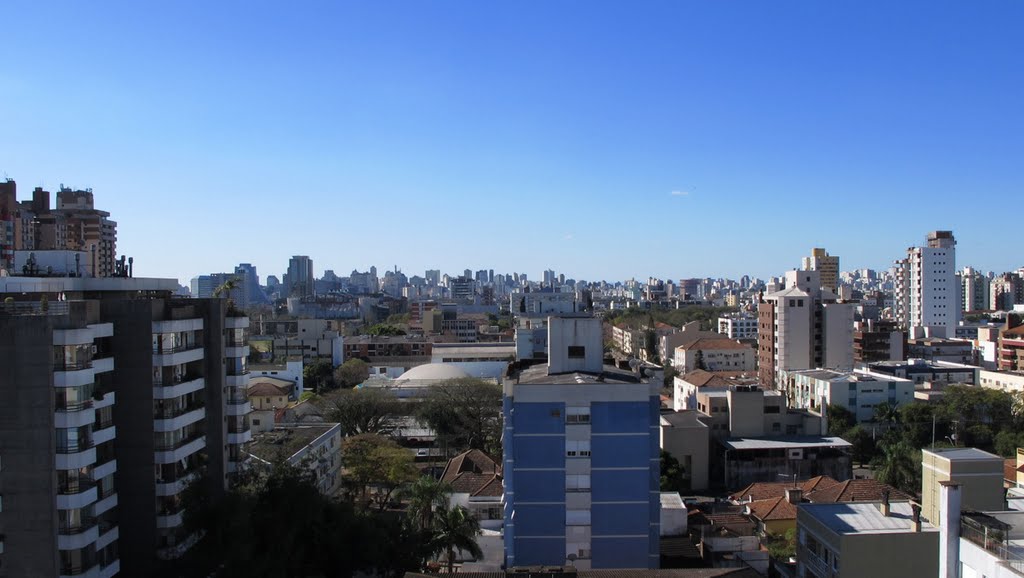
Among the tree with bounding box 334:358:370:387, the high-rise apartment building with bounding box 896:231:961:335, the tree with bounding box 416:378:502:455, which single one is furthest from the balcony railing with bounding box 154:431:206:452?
the high-rise apartment building with bounding box 896:231:961:335

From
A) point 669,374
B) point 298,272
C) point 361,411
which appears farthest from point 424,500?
point 298,272

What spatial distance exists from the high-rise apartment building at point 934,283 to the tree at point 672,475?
43583mm

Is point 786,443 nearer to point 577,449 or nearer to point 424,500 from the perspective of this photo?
point 424,500

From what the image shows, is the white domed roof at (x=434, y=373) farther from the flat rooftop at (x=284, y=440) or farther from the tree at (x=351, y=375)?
the flat rooftop at (x=284, y=440)

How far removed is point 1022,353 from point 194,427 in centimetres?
4493

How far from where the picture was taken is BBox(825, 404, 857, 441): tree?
29611mm

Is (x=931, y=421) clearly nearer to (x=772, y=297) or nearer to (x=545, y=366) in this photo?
(x=772, y=297)

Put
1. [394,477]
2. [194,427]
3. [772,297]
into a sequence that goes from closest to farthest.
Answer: [194,427] → [394,477] → [772,297]

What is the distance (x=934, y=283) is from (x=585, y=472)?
189 feet

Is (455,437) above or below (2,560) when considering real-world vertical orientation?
below

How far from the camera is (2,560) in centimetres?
1076

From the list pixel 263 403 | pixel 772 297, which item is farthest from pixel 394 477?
pixel 772 297

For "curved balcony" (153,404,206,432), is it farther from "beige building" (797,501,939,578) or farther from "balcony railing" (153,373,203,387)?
"beige building" (797,501,939,578)

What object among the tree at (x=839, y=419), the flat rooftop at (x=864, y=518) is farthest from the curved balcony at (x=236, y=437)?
the tree at (x=839, y=419)
